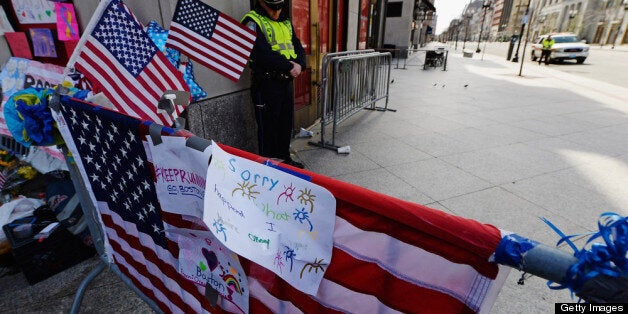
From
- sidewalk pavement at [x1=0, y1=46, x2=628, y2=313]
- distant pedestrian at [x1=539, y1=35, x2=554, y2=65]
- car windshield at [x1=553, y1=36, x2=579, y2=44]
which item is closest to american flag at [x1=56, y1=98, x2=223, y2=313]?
sidewalk pavement at [x1=0, y1=46, x2=628, y2=313]

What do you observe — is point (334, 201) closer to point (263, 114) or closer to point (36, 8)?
point (263, 114)

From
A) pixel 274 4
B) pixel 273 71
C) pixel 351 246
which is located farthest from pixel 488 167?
pixel 351 246

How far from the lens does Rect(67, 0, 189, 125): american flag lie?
5.74 ft

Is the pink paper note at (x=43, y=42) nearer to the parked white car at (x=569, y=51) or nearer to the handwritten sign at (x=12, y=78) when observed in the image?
the handwritten sign at (x=12, y=78)

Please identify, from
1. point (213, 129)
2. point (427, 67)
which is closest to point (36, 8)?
point (213, 129)

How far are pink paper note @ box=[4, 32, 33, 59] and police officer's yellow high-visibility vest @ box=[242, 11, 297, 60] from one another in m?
2.29

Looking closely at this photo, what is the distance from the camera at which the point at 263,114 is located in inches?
162

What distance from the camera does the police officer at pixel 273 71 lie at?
12.1 ft

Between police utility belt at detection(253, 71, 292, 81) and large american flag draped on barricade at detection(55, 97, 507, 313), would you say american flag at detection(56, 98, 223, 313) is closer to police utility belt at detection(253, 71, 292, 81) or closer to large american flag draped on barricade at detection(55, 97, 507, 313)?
large american flag draped on barricade at detection(55, 97, 507, 313)

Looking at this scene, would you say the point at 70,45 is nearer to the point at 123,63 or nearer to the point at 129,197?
the point at 123,63

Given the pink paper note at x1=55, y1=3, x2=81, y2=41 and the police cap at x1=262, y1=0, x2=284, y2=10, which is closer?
the pink paper note at x1=55, y1=3, x2=81, y2=41

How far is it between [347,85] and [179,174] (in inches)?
188

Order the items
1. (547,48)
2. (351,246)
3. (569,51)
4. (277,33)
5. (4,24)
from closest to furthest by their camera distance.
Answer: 1. (351,246)
2. (4,24)
3. (277,33)
4. (547,48)
5. (569,51)

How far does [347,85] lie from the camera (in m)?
5.71
